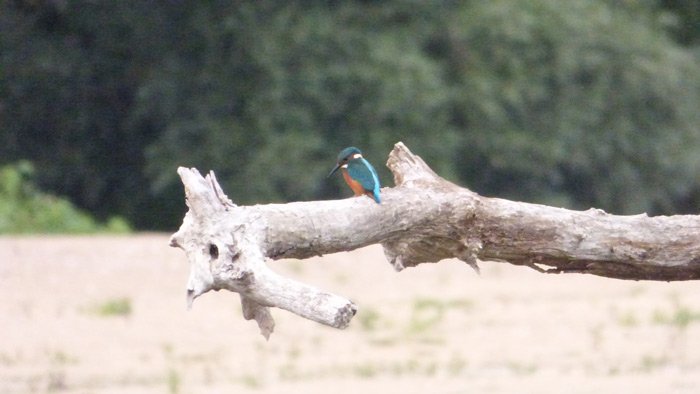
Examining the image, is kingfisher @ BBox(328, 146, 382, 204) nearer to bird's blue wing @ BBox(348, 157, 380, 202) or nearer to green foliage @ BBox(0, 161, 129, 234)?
bird's blue wing @ BBox(348, 157, 380, 202)

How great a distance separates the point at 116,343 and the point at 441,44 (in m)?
9.90

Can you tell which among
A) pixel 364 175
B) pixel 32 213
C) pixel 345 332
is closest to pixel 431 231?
pixel 364 175

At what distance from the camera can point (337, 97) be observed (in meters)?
16.8

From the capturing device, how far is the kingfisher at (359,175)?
3.39 m

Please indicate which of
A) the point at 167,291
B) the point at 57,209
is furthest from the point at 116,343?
the point at 57,209

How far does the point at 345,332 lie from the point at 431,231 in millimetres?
6107

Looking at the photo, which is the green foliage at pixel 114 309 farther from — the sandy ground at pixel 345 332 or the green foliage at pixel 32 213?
the green foliage at pixel 32 213

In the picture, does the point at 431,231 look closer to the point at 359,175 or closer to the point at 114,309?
the point at 359,175

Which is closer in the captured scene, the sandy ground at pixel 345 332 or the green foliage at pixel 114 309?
the sandy ground at pixel 345 332

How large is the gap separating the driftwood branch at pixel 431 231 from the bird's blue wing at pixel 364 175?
0.12ft

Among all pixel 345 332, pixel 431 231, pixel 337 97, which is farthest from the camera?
pixel 337 97

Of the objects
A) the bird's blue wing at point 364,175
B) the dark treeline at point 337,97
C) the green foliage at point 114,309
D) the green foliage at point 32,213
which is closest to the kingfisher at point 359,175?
the bird's blue wing at point 364,175

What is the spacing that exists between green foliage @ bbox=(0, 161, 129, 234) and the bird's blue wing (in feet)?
33.9

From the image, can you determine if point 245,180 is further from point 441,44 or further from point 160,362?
point 160,362
